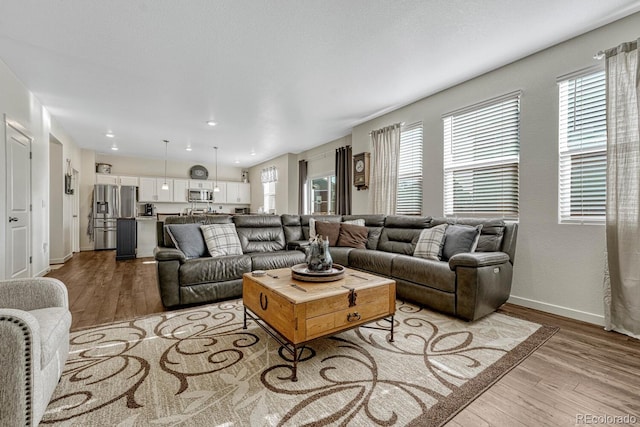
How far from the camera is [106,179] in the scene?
7422mm

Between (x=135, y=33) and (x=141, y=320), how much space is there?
8.50 feet

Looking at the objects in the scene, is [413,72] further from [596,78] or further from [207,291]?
[207,291]

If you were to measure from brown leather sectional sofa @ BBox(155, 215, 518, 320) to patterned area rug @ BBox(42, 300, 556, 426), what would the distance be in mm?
299

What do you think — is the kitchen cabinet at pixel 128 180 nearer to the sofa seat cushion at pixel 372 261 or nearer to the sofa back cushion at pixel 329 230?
the sofa back cushion at pixel 329 230

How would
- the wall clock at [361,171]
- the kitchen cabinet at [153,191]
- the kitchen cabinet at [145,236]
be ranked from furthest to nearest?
the kitchen cabinet at [153,191]
the kitchen cabinet at [145,236]
the wall clock at [361,171]

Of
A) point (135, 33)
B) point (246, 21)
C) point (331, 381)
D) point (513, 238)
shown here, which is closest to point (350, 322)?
point (331, 381)

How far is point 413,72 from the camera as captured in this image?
3273mm

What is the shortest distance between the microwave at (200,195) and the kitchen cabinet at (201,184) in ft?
0.39

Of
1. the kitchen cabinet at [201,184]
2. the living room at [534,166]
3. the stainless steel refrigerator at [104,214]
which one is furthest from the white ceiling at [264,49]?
the kitchen cabinet at [201,184]

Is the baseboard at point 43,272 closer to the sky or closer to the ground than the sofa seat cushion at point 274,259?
closer to the ground

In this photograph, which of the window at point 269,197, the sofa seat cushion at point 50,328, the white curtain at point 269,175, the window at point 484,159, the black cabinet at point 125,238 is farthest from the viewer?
the window at point 269,197

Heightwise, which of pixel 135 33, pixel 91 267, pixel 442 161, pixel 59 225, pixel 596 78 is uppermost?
pixel 135 33

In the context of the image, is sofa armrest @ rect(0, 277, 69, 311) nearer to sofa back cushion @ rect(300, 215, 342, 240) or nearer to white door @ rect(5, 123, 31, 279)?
white door @ rect(5, 123, 31, 279)

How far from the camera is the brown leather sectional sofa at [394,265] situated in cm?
244
